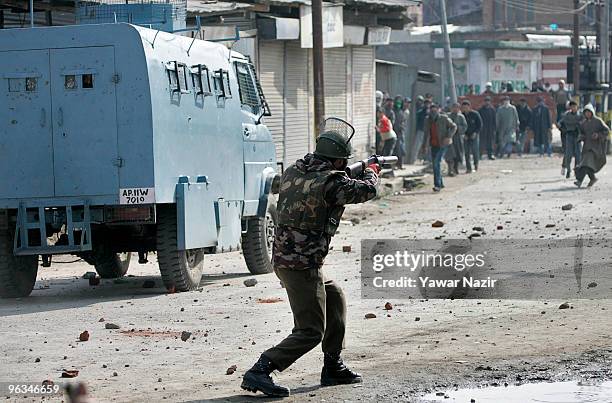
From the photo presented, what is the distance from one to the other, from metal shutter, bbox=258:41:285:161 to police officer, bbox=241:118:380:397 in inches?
732

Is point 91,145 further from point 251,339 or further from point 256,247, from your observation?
point 251,339

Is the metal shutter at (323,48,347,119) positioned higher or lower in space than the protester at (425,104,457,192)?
higher

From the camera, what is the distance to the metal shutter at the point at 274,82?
26.9m

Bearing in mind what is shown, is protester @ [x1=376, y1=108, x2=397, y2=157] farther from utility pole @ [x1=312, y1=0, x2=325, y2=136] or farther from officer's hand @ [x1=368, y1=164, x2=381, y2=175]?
officer's hand @ [x1=368, y1=164, x2=381, y2=175]

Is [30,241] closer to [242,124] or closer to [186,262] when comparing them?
[186,262]

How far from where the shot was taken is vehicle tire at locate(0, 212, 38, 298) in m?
13.0

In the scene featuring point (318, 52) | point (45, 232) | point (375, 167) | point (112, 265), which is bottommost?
point (112, 265)

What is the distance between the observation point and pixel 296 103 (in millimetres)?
29141

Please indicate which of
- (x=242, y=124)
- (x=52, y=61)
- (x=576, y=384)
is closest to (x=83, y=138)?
(x=52, y=61)

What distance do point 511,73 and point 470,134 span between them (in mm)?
24614

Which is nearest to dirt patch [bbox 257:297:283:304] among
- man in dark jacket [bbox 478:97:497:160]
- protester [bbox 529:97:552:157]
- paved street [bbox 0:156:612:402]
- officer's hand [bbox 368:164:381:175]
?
paved street [bbox 0:156:612:402]

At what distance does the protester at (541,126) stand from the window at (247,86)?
2703 centimetres

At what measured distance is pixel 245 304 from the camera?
12.3 m

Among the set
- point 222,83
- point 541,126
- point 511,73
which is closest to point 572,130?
point 541,126
